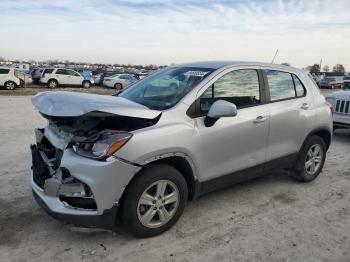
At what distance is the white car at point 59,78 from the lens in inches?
1090

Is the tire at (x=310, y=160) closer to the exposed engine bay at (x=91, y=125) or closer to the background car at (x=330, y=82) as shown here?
the exposed engine bay at (x=91, y=125)

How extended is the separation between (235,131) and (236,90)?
519 millimetres

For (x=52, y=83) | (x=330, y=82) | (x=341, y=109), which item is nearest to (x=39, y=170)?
(x=341, y=109)

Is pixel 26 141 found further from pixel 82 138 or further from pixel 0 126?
pixel 82 138

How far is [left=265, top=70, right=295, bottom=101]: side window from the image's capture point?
4.84 m

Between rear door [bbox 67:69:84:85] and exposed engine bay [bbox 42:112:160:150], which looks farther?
rear door [bbox 67:69:84:85]

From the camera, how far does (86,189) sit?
3352mm

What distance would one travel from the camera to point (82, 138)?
3.48 m

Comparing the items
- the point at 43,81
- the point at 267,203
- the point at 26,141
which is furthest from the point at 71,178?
the point at 43,81

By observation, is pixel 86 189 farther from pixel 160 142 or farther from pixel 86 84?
pixel 86 84

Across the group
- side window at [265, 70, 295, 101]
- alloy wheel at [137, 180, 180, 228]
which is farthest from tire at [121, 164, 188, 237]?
side window at [265, 70, 295, 101]

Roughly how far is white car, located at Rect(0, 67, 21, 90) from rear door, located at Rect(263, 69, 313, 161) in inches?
907

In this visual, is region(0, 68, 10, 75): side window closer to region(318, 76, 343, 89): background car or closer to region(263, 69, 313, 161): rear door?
region(263, 69, 313, 161): rear door

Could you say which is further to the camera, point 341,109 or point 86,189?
point 341,109
